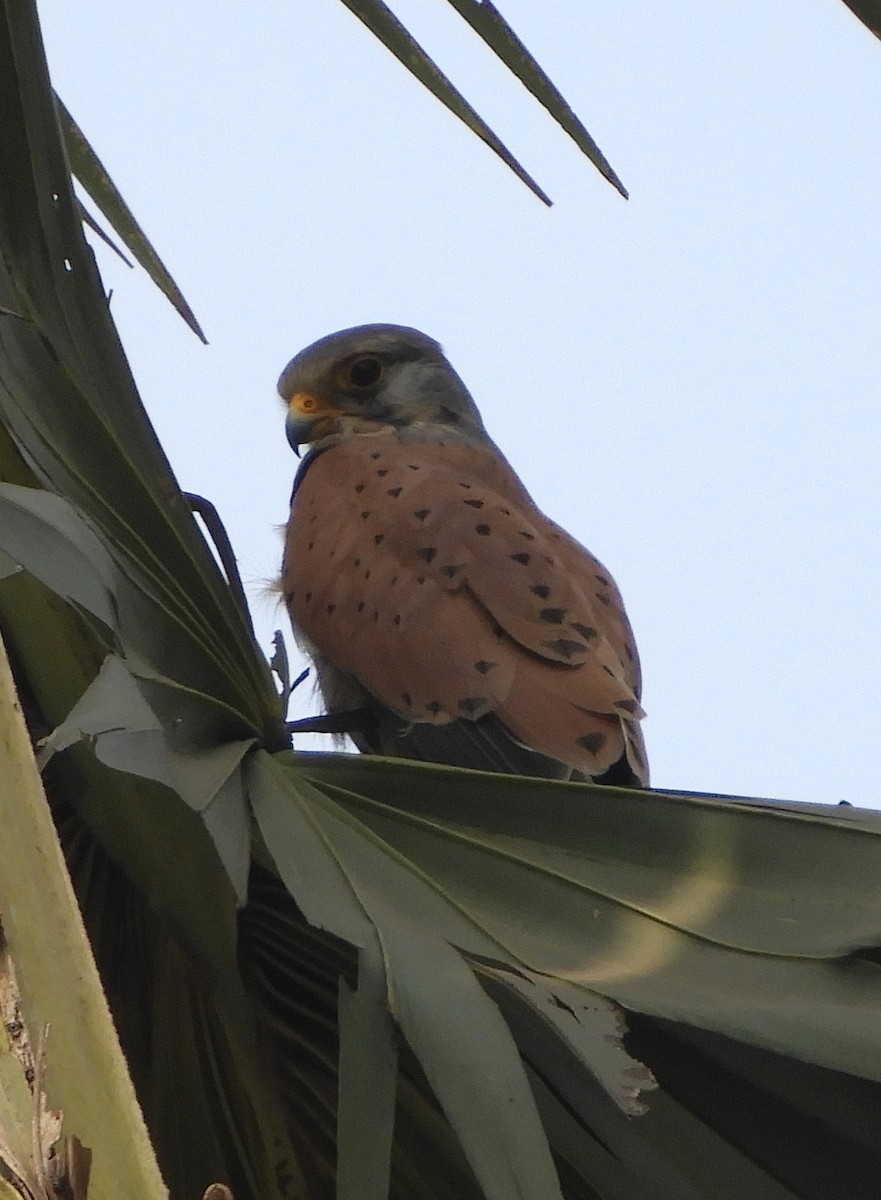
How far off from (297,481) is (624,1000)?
8.43 ft

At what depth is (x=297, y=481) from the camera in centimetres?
381

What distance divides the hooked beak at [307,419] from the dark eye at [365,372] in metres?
0.11

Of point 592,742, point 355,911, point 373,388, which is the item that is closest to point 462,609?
point 592,742

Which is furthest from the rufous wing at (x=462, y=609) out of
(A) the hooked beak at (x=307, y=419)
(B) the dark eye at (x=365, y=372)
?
(B) the dark eye at (x=365, y=372)

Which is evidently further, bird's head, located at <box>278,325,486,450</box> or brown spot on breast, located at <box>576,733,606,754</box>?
bird's head, located at <box>278,325,486,450</box>

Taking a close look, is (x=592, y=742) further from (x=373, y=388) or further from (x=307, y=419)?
(x=373, y=388)

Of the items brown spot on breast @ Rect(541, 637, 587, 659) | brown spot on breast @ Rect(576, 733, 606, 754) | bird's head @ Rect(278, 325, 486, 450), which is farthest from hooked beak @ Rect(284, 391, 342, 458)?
brown spot on breast @ Rect(576, 733, 606, 754)

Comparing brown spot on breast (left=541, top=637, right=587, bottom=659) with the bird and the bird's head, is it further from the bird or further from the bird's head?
the bird's head

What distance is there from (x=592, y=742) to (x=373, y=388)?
205cm

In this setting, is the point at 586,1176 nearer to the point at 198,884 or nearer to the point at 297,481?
the point at 198,884

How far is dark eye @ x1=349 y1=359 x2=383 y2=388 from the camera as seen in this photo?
4262mm

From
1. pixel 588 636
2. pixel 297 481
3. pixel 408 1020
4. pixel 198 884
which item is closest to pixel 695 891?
pixel 408 1020

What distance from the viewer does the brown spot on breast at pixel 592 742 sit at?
2.40m

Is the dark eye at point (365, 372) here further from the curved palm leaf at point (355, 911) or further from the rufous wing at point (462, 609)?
the curved palm leaf at point (355, 911)
